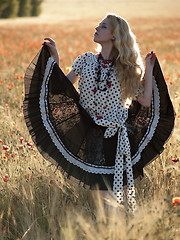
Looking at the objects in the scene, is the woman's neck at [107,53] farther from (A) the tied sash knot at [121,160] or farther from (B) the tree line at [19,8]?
(B) the tree line at [19,8]

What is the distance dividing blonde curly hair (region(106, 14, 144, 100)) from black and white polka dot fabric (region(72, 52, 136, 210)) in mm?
67

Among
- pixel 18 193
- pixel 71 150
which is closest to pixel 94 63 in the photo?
pixel 71 150

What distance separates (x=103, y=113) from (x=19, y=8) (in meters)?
56.8

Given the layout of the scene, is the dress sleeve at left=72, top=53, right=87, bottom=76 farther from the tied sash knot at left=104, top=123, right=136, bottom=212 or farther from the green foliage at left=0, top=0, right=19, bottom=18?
the green foliage at left=0, top=0, right=19, bottom=18

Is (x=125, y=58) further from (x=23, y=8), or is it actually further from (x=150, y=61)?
(x=23, y=8)

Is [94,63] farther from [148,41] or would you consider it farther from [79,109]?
[148,41]

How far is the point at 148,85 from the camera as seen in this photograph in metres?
3.10

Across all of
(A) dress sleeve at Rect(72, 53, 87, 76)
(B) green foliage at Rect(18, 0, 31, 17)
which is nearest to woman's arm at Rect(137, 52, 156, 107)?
(A) dress sleeve at Rect(72, 53, 87, 76)

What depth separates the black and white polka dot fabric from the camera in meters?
2.98

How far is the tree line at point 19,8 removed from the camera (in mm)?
50000

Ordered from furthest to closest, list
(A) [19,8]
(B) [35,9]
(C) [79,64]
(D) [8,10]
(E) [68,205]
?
(B) [35,9]
(A) [19,8]
(D) [8,10]
(C) [79,64]
(E) [68,205]

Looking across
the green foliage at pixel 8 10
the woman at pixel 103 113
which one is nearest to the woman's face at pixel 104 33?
the woman at pixel 103 113

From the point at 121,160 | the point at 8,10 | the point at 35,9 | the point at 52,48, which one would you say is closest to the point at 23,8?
the point at 35,9

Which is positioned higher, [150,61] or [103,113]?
[150,61]
